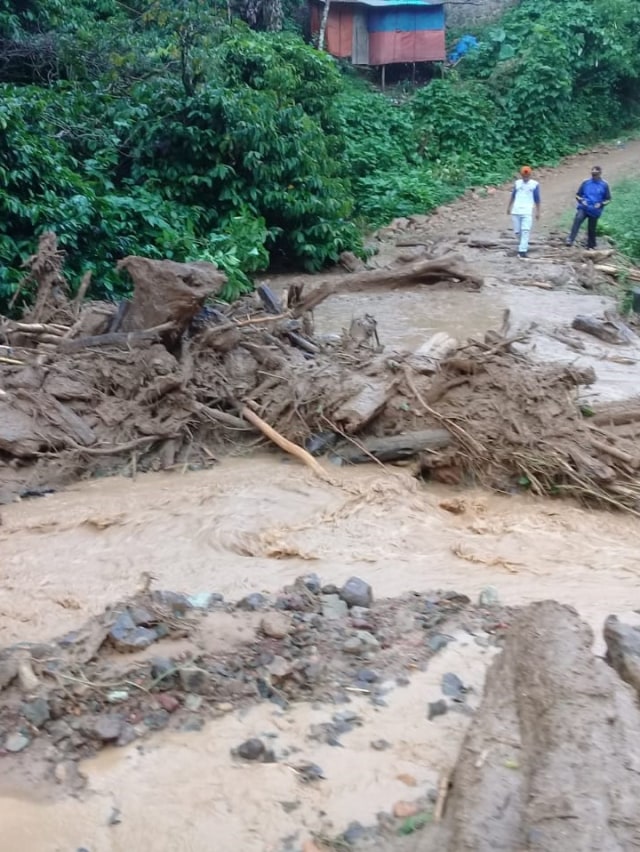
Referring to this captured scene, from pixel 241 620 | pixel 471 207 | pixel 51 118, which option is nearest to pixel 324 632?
pixel 241 620

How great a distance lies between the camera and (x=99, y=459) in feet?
22.4

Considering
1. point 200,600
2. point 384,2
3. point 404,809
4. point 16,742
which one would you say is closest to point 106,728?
point 16,742

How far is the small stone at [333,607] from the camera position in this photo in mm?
4258

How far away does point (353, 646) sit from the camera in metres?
3.92

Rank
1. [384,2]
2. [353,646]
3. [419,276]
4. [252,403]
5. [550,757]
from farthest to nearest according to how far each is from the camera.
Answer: [384,2], [419,276], [252,403], [353,646], [550,757]

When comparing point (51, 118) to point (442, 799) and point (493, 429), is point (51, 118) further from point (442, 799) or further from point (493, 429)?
point (442, 799)

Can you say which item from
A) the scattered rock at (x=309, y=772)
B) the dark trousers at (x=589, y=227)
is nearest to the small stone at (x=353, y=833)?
the scattered rock at (x=309, y=772)

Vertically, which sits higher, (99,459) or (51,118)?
(51,118)

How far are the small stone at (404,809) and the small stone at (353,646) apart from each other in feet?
3.08

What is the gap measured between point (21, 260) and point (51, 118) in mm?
2673

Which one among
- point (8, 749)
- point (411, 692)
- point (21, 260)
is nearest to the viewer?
point (8, 749)

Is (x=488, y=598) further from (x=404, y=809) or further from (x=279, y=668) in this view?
(x=404, y=809)

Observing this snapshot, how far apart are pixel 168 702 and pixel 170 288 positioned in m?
4.19

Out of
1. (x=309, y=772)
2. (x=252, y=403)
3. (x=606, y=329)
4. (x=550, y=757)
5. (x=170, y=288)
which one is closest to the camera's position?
(x=550, y=757)
